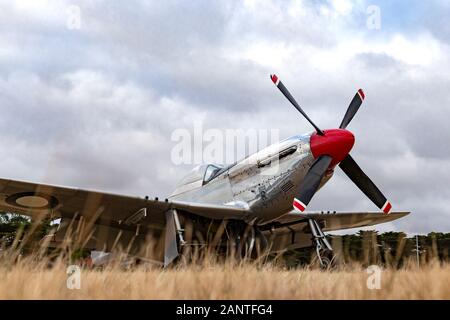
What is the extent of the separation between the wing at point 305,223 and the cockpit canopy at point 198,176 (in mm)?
2055

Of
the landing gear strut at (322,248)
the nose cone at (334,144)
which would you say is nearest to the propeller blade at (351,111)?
the nose cone at (334,144)

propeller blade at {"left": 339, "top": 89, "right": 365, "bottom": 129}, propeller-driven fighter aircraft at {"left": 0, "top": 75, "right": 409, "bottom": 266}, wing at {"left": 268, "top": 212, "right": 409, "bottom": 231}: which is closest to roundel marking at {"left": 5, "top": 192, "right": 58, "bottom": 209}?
propeller-driven fighter aircraft at {"left": 0, "top": 75, "right": 409, "bottom": 266}

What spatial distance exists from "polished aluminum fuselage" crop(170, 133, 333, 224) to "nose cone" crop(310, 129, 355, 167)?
209 mm

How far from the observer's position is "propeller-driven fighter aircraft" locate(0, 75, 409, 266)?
11491mm

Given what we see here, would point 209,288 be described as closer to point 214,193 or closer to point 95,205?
point 95,205

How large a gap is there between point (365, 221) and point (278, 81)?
6.72 meters

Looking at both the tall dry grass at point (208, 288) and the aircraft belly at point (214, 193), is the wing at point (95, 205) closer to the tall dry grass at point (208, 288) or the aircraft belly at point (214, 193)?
the aircraft belly at point (214, 193)

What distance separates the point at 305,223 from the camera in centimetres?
1392

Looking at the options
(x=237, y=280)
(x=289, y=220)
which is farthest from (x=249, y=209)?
(x=237, y=280)

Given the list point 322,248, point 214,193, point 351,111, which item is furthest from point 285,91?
point 322,248

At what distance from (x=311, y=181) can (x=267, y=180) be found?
1.35 meters

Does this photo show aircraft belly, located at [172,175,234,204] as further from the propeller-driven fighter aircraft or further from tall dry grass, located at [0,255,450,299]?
tall dry grass, located at [0,255,450,299]
